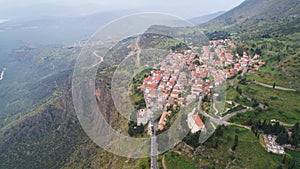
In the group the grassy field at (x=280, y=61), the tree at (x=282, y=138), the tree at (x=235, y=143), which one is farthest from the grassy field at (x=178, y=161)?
the grassy field at (x=280, y=61)

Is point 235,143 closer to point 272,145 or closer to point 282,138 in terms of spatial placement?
point 272,145

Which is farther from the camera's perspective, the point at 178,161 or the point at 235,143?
the point at 235,143

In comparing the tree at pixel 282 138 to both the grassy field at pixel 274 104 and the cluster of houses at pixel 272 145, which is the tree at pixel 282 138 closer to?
the cluster of houses at pixel 272 145

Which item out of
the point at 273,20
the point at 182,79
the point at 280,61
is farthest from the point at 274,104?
the point at 273,20

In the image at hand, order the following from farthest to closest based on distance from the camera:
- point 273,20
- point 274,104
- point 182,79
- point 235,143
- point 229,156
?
point 273,20
point 182,79
point 274,104
point 235,143
point 229,156

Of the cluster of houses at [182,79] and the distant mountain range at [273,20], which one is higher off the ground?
the distant mountain range at [273,20]

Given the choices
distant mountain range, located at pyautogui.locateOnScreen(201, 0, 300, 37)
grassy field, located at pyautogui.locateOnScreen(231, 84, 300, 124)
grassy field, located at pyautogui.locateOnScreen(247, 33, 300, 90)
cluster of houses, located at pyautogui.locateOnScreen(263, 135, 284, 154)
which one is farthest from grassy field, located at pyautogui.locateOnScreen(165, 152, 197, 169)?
distant mountain range, located at pyautogui.locateOnScreen(201, 0, 300, 37)

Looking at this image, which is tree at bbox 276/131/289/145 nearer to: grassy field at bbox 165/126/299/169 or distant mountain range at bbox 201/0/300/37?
grassy field at bbox 165/126/299/169
